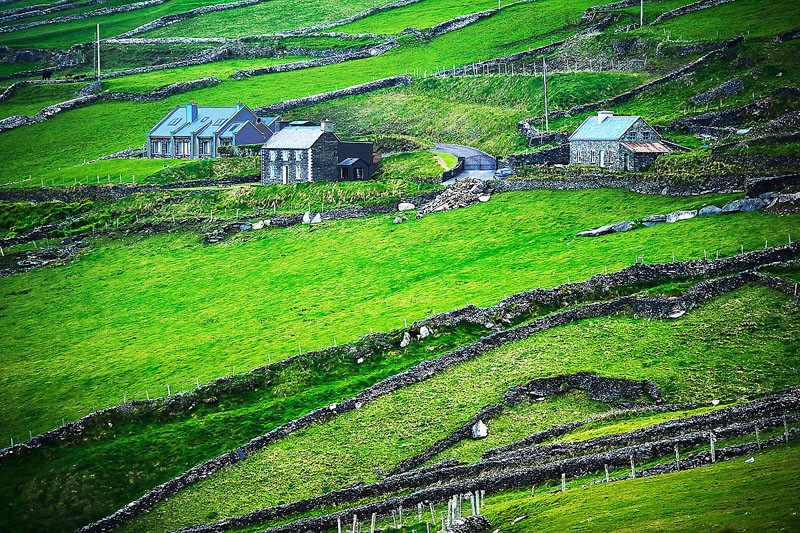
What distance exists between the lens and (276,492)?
54.7 metres

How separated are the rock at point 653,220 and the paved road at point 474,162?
22997mm

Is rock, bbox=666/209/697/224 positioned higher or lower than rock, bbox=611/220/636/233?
higher

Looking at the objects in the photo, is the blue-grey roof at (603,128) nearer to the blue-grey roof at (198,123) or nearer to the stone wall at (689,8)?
the stone wall at (689,8)

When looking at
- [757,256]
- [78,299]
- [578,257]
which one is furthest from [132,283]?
[757,256]

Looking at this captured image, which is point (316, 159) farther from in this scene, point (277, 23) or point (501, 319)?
point (277, 23)

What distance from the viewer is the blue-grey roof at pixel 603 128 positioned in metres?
94.2

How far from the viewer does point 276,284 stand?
276 ft

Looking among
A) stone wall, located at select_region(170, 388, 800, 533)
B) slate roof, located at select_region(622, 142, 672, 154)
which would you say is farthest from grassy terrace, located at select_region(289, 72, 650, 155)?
stone wall, located at select_region(170, 388, 800, 533)

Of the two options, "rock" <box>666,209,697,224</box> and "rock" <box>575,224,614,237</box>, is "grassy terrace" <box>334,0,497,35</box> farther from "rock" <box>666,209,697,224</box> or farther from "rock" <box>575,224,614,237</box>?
"rock" <box>666,209,697,224</box>

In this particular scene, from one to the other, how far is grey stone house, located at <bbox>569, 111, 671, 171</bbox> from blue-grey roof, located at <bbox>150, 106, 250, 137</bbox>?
148 ft

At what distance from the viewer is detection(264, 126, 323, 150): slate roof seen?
106 metres

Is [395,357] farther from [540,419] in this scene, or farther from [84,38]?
[84,38]

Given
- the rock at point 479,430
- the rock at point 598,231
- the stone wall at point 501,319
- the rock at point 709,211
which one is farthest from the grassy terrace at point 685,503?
the rock at point 598,231

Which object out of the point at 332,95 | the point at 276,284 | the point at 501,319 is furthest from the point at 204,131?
the point at 501,319
